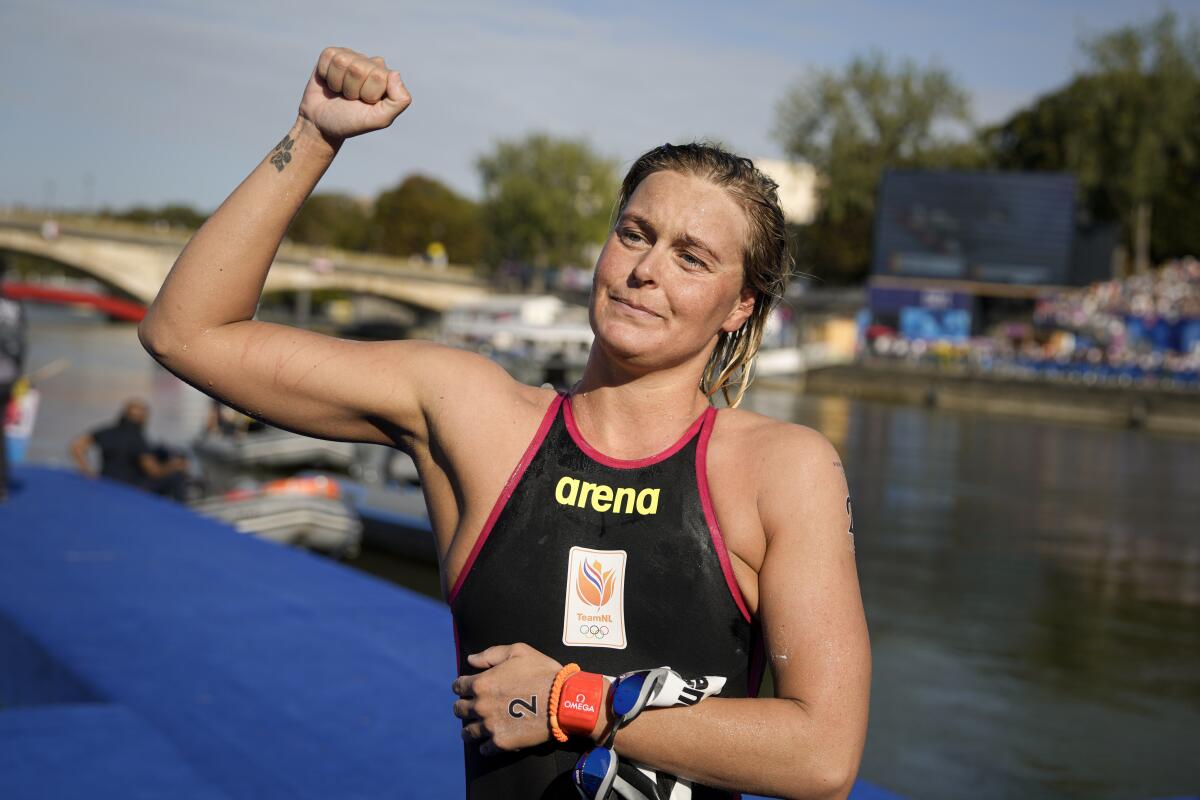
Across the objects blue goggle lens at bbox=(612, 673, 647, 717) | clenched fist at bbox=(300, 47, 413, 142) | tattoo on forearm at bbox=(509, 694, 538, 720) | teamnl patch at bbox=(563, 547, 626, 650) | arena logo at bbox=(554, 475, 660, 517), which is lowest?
tattoo on forearm at bbox=(509, 694, 538, 720)

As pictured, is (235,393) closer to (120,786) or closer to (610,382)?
(610,382)

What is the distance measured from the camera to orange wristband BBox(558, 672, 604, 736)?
1843mm

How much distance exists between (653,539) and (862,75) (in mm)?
69389

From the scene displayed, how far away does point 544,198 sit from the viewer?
83250 millimetres

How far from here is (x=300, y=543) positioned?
11.0 metres

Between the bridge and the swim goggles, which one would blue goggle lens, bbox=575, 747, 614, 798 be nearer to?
the swim goggles

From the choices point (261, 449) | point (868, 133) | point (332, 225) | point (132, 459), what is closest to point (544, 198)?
point (868, 133)

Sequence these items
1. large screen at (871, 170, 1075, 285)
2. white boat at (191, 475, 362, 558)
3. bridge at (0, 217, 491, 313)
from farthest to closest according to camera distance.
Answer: bridge at (0, 217, 491, 313), large screen at (871, 170, 1075, 285), white boat at (191, 475, 362, 558)

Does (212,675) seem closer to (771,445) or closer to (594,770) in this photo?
(594,770)

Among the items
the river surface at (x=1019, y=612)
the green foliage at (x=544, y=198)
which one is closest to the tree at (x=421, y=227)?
the green foliage at (x=544, y=198)

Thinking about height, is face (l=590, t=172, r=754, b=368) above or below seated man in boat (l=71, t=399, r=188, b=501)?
above

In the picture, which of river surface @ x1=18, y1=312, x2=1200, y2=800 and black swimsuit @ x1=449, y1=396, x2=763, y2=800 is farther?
river surface @ x1=18, y1=312, x2=1200, y2=800

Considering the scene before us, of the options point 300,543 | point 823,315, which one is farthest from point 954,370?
point 300,543

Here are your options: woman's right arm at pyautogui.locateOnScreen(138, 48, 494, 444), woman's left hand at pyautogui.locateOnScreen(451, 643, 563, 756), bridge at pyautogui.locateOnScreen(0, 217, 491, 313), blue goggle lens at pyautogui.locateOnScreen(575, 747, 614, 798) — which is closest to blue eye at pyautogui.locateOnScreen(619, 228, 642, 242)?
woman's right arm at pyautogui.locateOnScreen(138, 48, 494, 444)
